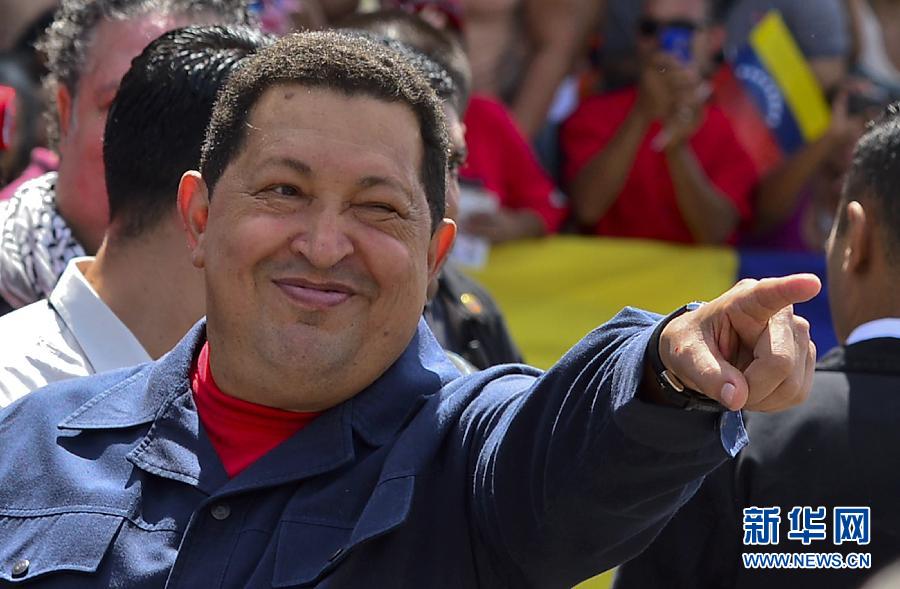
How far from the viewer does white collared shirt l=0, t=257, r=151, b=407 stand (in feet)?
9.23

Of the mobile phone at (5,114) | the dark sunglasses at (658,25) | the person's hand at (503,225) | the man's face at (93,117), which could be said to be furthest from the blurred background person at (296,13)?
the man's face at (93,117)

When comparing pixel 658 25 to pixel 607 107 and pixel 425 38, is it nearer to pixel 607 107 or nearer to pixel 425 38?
pixel 607 107

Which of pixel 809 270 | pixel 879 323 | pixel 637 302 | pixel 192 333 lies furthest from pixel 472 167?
pixel 192 333

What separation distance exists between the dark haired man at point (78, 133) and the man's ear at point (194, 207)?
2.76 ft

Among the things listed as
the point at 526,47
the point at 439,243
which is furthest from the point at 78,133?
the point at 526,47

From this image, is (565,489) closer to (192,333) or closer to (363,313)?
(363,313)

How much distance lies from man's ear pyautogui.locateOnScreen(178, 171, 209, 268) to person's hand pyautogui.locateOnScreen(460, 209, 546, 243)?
3.05 meters

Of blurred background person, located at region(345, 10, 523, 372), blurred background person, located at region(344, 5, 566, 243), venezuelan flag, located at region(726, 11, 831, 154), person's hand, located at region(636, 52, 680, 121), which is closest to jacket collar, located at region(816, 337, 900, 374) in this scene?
blurred background person, located at region(345, 10, 523, 372)

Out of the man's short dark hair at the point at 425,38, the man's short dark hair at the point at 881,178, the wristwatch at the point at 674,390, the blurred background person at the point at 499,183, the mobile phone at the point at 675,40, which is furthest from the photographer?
the mobile phone at the point at 675,40

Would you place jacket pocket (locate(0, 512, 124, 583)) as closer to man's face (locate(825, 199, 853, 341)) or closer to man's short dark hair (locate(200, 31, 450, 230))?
man's short dark hair (locate(200, 31, 450, 230))

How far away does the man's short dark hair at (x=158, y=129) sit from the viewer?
2.95 m

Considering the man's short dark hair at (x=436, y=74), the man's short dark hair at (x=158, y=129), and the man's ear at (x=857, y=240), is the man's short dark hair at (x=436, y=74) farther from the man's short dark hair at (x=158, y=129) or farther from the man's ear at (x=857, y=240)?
the man's ear at (x=857, y=240)

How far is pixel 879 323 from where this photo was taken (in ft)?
10.2

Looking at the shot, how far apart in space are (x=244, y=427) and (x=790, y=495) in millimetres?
1106
